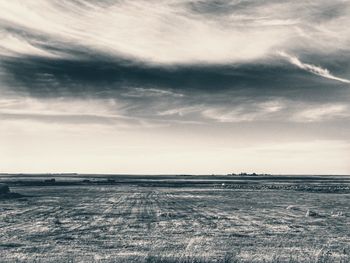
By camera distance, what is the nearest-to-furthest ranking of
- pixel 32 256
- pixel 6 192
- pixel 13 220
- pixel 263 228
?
pixel 32 256 < pixel 263 228 < pixel 13 220 < pixel 6 192

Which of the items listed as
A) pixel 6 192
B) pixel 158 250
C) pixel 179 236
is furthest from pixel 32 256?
pixel 6 192

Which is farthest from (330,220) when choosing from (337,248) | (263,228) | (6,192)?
(6,192)

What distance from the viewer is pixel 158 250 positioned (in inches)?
636

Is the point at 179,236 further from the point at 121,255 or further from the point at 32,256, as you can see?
the point at 32,256

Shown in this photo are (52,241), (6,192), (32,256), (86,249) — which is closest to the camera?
(32,256)

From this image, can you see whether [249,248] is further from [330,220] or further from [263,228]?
[330,220]

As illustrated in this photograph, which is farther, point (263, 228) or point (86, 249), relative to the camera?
point (263, 228)

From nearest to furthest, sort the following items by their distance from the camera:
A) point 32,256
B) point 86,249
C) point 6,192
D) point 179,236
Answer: point 32,256
point 86,249
point 179,236
point 6,192

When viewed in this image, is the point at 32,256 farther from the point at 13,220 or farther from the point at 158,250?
the point at 13,220

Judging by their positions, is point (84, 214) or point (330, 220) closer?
point (330, 220)

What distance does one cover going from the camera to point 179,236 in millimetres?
19469

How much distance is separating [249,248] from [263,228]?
233 inches

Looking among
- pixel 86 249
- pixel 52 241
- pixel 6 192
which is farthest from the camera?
pixel 6 192

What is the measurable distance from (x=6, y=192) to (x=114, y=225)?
3324 cm
